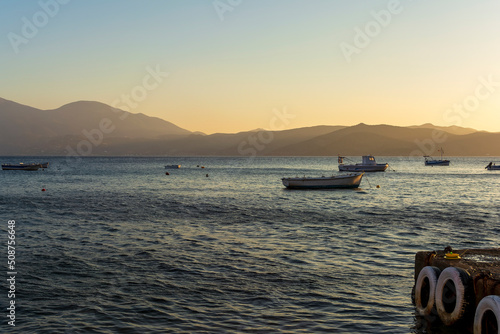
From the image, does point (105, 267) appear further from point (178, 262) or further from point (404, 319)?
point (404, 319)

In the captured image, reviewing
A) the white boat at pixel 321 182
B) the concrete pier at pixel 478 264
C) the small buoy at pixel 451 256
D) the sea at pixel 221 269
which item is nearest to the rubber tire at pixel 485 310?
the concrete pier at pixel 478 264

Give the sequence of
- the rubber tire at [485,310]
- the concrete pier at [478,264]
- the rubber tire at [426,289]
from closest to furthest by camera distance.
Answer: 1. the rubber tire at [485,310]
2. the concrete pier at [478,264]
3. the rubber tire at [426,289]

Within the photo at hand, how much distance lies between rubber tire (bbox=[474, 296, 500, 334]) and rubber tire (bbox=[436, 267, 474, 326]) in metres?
0.88

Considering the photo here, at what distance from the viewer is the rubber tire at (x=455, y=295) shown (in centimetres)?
1153

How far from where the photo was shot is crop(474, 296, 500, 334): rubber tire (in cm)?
990

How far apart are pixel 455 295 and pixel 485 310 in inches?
71.5

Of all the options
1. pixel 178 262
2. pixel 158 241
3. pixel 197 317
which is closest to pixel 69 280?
pixel 178 262

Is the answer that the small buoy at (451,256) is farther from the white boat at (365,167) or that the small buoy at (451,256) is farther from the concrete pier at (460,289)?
the white boat at (365,167)

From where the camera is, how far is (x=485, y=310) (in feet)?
34.2

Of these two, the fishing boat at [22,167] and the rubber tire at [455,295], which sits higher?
the fishing boat at [22,167]

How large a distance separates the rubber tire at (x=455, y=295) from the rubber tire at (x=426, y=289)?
36 centimetres

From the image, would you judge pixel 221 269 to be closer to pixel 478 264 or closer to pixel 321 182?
pixel 478 264

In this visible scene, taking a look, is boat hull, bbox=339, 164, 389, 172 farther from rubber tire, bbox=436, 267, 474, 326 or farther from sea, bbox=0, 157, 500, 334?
rubber tire, bbox=436, 267, 474, 326

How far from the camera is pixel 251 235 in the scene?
26781 millimetres
